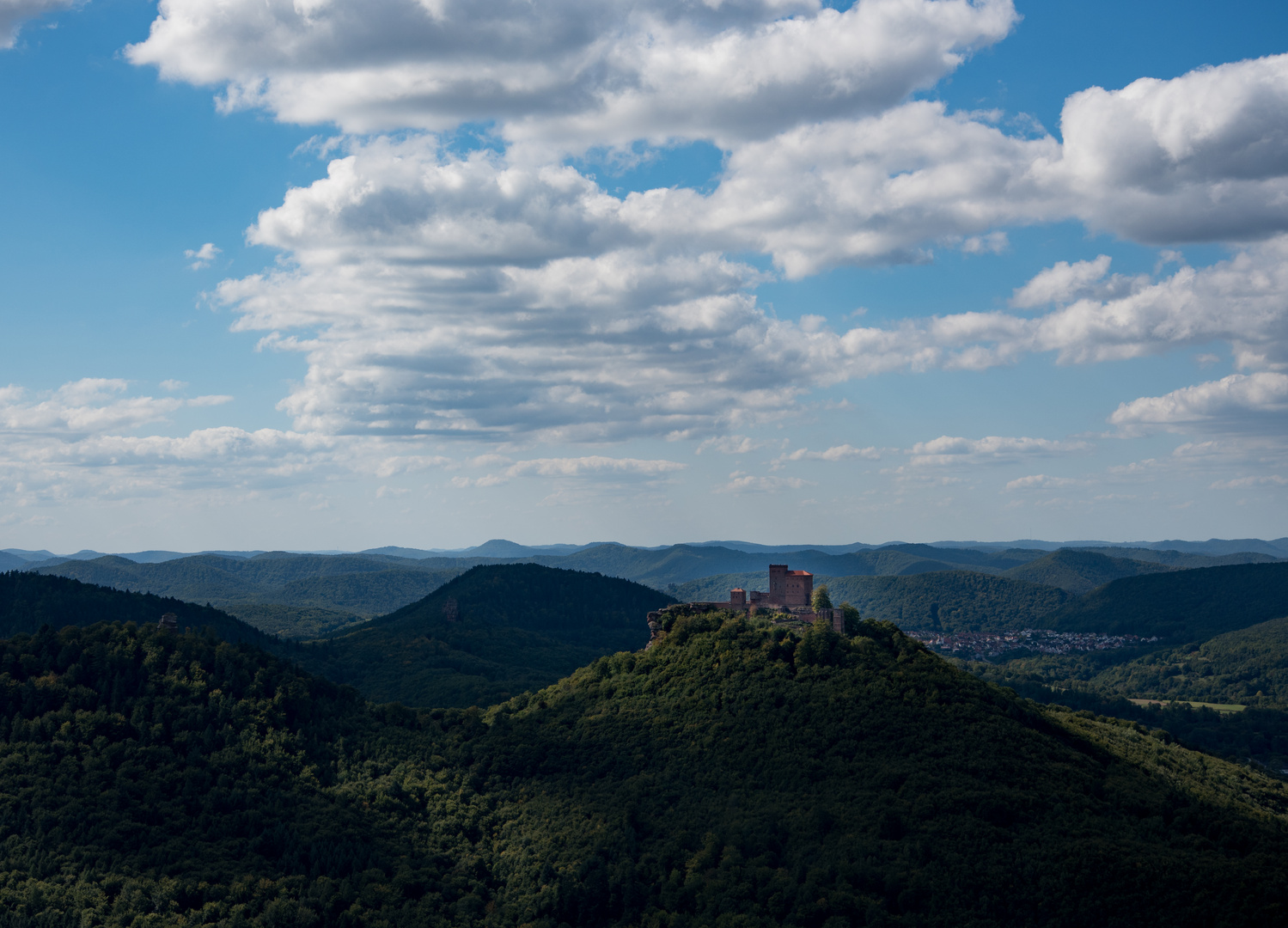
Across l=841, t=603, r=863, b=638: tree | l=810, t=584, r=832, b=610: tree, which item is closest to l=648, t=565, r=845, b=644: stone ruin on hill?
l=810, t=584, r=832, b=610: tree

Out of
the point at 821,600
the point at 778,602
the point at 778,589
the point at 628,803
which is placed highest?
the point at 778,589

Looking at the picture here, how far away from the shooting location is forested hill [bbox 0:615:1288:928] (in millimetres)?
89250

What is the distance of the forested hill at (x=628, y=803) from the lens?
293 ft

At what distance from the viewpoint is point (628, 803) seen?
109875 millimetres

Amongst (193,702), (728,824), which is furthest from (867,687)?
(193,702)

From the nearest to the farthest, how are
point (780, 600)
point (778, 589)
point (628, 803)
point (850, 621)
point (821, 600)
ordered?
point (628, 803)
point (850, 621)
point (821, 600)
point (780, 600)
point (778, 589)

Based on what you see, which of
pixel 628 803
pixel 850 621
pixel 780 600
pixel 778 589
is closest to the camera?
pixel 628 803

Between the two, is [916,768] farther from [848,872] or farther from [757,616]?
[757,616]

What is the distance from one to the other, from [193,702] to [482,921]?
136 ft

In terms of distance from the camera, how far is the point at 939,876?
3558 inches

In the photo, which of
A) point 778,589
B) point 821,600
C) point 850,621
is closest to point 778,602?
point 778,589

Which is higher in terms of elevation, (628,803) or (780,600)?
(780,600)

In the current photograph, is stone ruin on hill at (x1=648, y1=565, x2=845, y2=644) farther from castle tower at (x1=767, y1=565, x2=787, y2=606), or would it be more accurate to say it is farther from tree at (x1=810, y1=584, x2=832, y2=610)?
tree at (x1=810, y1=584, x2=832, y2=610)

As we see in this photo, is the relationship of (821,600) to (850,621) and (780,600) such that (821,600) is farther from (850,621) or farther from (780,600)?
(850,621)
